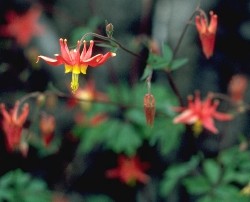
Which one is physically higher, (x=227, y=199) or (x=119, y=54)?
(x=119, y=54)

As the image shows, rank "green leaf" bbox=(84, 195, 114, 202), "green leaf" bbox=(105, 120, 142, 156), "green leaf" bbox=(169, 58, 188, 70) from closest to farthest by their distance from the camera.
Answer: "green leaf" bbox=(169, 58, 188, 70), "green leaf" bbox=(105, 120, 142, 156), "green leaf" bbox=(84, 195, 114, 202)

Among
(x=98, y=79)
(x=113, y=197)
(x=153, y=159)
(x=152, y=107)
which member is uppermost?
(x=152, y=107)

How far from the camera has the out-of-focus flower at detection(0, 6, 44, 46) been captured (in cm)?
383

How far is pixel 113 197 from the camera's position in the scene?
3.61 m

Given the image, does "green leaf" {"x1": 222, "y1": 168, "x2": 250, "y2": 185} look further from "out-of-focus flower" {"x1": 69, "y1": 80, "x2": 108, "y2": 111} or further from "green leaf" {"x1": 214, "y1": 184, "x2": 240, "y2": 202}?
"out-of-focus flower" {"x1": 69, "y1": 80, "x2": 108, "y2": 111}

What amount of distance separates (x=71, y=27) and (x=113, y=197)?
1188 mm

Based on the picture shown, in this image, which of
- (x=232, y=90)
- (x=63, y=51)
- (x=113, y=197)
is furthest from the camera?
(x=113, y=197)

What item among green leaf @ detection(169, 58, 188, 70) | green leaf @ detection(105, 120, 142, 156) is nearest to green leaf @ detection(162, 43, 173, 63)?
green leaf @ detection(169, 58, 188, 70)

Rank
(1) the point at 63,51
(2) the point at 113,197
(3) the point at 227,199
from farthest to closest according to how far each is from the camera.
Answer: (2) the point at 113,197, (3) the point at 227,199, (1) the point at 63,51

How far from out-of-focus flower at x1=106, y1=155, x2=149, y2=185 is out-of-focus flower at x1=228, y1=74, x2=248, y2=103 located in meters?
0.69

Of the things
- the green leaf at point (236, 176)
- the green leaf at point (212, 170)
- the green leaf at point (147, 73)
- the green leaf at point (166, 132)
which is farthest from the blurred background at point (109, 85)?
the green leaf at point (147, 73)

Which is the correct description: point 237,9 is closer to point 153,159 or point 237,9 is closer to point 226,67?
point 226,67

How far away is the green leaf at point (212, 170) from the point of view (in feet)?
9.04

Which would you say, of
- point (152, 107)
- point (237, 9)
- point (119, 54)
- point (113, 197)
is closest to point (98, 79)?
point (119, 54)
